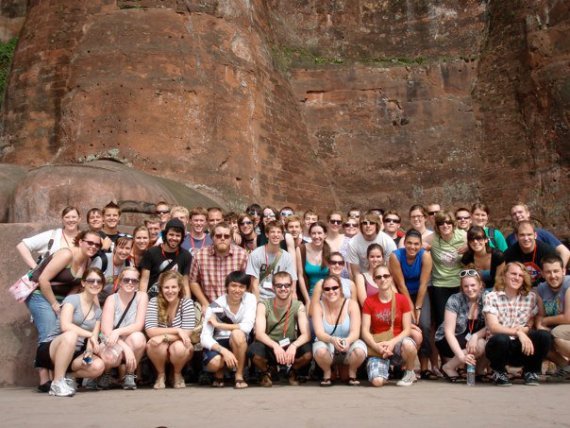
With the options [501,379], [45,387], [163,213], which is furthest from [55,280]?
[501,379]

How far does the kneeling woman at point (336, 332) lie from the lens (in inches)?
227

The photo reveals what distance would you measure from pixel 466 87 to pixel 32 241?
1310 centimetres

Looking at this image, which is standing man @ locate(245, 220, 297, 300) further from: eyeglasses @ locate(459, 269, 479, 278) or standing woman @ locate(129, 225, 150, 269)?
eyeglasses @ locate(459, 269, 479, 278)

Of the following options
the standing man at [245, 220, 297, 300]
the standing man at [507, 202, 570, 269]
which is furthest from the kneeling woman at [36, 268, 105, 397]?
the standing man at [507, 202, 570, 269]

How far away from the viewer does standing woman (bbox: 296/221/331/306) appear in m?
6.64

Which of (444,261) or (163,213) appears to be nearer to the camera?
(444,261)

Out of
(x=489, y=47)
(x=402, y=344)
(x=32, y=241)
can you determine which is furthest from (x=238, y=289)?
(x=489, y=47)

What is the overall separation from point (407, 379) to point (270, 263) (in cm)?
163

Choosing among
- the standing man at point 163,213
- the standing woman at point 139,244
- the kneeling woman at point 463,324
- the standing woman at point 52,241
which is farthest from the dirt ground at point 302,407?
the standing man at point 163,213

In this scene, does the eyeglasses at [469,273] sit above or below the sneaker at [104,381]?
above

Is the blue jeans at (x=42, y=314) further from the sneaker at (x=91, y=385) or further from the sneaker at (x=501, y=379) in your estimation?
the sneaker at (x=501, y=379)

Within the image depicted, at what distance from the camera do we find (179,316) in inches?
235

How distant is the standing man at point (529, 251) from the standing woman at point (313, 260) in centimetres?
165

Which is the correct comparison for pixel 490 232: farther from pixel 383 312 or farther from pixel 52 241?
pixel 52 241
